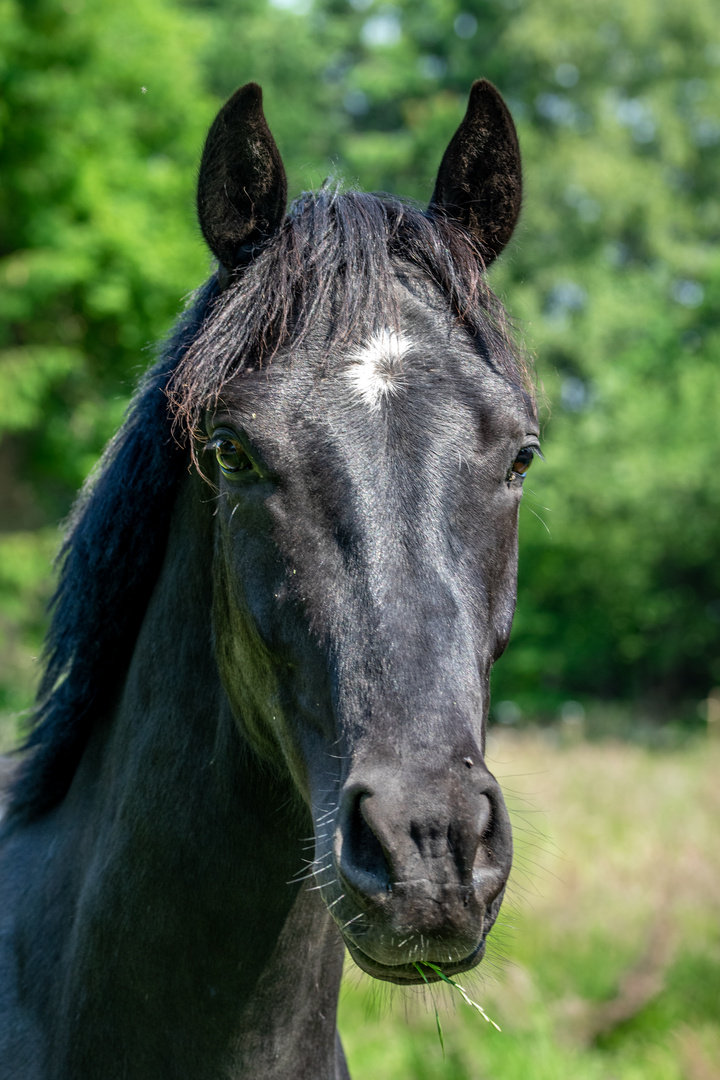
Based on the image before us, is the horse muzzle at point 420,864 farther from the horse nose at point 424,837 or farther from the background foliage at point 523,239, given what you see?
the background foliage at point 523,239

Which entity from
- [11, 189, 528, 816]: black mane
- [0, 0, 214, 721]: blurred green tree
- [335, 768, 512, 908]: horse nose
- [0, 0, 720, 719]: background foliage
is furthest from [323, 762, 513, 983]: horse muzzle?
[0, 0, 720, 719]: background foliage

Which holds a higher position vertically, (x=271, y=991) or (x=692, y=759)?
(x=271, y=991)

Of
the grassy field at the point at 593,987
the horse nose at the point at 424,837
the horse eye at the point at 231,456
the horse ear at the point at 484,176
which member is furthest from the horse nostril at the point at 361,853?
the grassy field at the point at 593,987

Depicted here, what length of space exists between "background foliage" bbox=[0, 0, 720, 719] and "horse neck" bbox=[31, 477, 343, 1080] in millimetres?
12999

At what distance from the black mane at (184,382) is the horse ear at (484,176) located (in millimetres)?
139

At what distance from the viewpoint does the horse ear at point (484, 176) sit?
2434mm

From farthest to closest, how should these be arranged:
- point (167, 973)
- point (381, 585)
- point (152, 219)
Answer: point (152, 219), point (167, 973), point (381, 585)

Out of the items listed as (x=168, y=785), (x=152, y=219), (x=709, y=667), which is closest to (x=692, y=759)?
(x=709, y=667)

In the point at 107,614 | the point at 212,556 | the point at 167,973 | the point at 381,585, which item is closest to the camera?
the point at 381,585

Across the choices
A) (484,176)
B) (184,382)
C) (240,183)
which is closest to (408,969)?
(184,382)

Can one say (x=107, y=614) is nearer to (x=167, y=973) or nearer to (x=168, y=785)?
(x=168, y=785)

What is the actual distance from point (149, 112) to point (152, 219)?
2.88 meters

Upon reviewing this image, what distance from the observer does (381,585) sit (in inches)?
71.2

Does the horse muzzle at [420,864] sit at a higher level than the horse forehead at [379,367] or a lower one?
lower
